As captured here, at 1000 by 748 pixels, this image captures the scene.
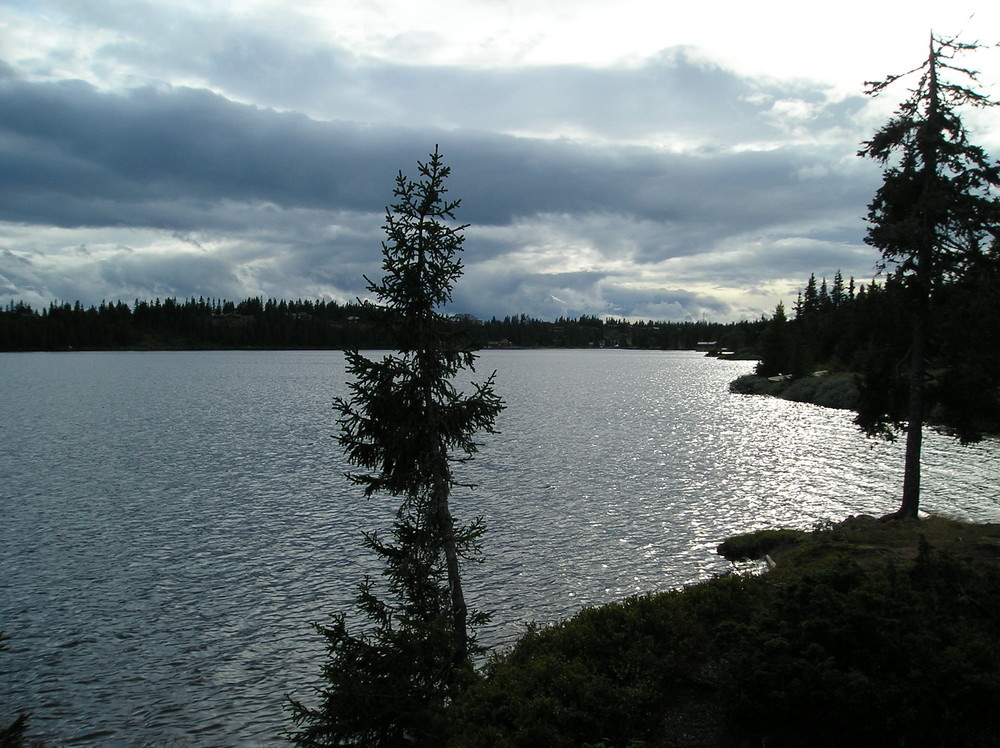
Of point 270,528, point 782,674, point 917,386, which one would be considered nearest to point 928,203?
point 917,386

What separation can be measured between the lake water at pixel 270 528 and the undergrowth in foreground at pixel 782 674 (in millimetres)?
5703

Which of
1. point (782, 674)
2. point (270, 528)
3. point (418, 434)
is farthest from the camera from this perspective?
point (270, 528)

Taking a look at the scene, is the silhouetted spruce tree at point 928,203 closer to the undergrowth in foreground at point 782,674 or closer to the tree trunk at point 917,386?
the tree trunk at point 917,386

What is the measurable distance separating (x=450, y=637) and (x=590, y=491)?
873 inches

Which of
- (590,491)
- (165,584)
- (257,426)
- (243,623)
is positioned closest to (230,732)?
Result: (243,623)

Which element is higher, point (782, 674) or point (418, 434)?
point (418, 434)

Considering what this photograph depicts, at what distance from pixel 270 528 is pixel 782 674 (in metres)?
23.1

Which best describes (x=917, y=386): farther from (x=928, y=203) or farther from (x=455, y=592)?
(x=455, y=592)

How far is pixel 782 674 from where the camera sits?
10.0m

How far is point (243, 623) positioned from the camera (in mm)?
18969

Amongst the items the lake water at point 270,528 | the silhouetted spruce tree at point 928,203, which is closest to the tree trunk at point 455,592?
the lake water at point 270,528

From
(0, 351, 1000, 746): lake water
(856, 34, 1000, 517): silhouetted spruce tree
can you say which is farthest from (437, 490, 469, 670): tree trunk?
(856, 34, 1000, 517): silhouetted spruce tree

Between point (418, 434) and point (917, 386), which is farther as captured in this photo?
point (917, 386)

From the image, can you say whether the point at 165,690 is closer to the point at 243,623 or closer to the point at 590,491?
the point at 243,623
